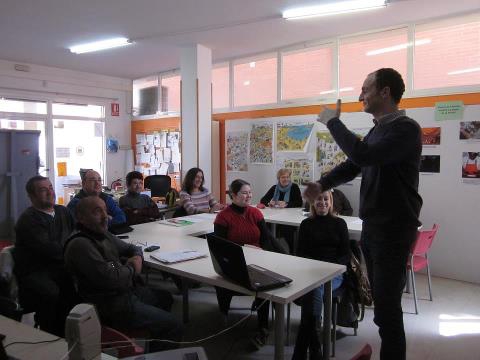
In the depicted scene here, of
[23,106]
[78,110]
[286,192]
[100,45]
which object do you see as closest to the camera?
[286,192]

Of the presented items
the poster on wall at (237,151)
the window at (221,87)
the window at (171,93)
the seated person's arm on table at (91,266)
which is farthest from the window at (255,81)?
the seated person's arm on table at (91,266)

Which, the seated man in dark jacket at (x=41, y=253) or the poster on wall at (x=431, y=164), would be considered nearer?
the seated man in dark jacket at (x=41, y=253)

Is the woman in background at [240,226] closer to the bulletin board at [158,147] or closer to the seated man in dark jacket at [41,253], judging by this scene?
the seated man in dark jacket at [41,253]

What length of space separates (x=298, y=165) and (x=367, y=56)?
1753mm

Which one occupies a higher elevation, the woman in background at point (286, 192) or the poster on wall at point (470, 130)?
the poster on wall at point (470, 130)

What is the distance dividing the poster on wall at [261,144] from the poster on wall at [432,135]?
2.20 metres

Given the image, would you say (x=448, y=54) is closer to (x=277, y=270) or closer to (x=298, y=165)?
(x=298, y=165)

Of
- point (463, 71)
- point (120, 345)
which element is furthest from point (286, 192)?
point (120, 345)

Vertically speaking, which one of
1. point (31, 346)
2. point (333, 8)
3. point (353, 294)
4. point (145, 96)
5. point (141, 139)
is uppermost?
point (333, 8)

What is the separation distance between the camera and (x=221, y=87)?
266 inches

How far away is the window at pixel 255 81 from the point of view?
19.9 feet

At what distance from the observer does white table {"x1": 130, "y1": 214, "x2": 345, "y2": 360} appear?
1.89 meters

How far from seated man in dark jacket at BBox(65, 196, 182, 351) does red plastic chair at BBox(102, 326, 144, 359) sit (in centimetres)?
31

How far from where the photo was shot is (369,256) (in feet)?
5.90
